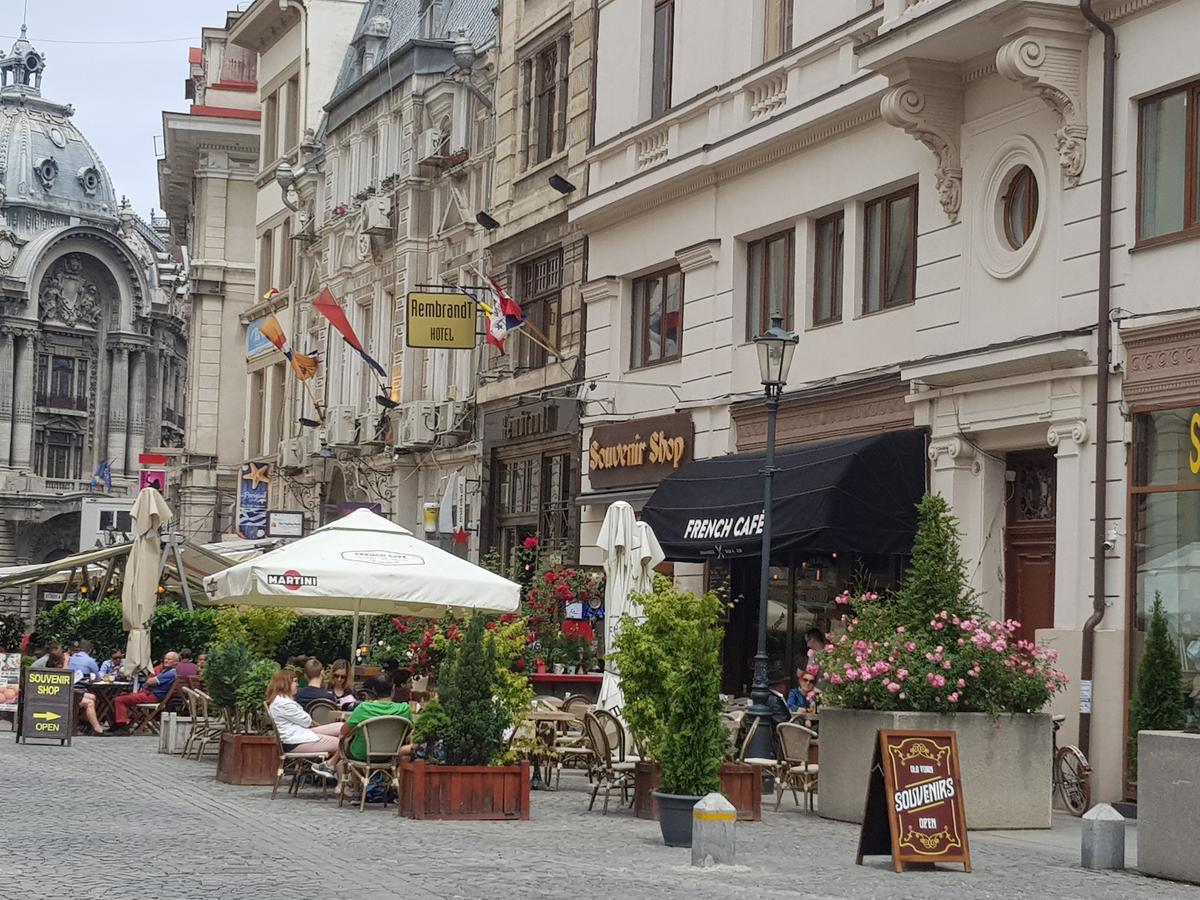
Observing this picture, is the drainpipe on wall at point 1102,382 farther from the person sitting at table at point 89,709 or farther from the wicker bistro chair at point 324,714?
the person sitting at table at point 89,709

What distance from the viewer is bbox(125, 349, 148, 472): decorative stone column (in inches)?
4978

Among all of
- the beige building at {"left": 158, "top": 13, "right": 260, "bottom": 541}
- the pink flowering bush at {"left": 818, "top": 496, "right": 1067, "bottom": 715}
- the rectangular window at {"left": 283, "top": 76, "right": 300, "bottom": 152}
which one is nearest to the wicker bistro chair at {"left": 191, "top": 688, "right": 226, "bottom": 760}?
the pink flowering bush at {"left": 818, "top": 496, "right": 1067, "bottom": 715}

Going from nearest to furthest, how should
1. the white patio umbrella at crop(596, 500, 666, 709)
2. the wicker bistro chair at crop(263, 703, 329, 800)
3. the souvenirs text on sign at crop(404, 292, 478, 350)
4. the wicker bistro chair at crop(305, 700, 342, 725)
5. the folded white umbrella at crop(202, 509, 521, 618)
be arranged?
1. the wicker bistro chair at crop(263, 703, 329, 800)
2. the wicker bistro chair at crop(305, 700, 342, 725)
3. the white patio umbrella at crop(596, 500, 666, 709)
4. the folded white umbrella at crop(202, 509, 521, 618)
5. the souvenirs text on sign at crop(404, 292, 478, 350)

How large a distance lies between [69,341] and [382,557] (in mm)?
106765

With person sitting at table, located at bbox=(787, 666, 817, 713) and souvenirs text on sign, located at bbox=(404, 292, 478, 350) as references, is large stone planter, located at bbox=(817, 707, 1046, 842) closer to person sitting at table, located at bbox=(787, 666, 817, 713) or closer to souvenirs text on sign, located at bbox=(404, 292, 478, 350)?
person sitting at table, located at bbox=(787, 666, 817, 713)

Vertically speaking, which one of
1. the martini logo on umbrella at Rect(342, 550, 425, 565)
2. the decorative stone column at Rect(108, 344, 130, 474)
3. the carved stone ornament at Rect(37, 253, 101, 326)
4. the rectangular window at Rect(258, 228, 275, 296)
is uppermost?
the carved stone ornament at Rect(37, 253, 101, 326)

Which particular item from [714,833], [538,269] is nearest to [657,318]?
[538,269]

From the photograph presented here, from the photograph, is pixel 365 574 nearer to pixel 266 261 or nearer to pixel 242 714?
pixel 242 714

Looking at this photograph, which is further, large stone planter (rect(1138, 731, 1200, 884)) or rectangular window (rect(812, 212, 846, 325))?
rectangular window (rect(812, 212, 846, 325))

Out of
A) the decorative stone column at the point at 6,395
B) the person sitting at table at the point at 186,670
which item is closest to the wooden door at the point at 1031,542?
the person sitting at table at the point at 186,670

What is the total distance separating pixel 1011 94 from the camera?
20750 mm

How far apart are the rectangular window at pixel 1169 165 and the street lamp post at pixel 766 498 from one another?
3.64 meters

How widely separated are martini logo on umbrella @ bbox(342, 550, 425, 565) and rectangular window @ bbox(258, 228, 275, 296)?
32.9m

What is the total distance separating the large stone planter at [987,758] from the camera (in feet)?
55.5
